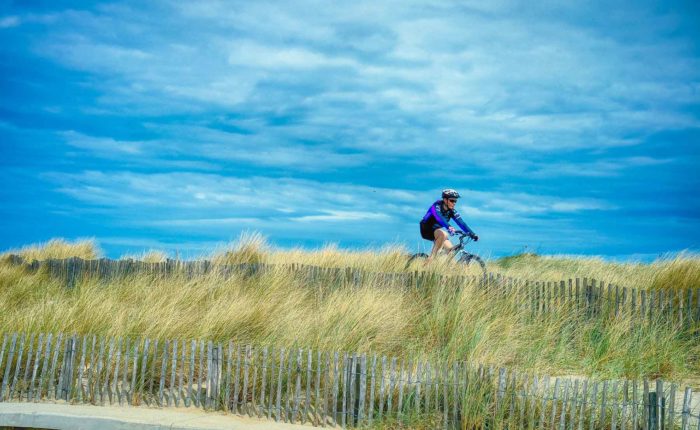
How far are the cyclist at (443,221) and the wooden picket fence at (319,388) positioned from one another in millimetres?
5740

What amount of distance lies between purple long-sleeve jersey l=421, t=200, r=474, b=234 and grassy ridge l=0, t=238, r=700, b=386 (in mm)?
2538

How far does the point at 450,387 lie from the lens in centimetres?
693

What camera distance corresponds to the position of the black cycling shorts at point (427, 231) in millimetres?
14328

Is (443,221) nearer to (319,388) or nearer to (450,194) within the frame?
(450,194)

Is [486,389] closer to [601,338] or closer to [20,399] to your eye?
[601,338]

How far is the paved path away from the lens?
660 centimetres

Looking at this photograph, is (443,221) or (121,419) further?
(443,221)

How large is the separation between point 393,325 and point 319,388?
2408mm

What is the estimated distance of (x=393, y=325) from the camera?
31.7 ft

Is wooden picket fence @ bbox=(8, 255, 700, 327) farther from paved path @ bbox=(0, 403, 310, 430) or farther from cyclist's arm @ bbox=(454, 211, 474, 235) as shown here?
paved path @ bbox=(0, 403, 310, 430)

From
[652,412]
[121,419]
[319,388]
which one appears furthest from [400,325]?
[121,419]

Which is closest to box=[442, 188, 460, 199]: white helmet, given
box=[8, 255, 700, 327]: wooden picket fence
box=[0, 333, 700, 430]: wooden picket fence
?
box=[8, 255, 700, 327]: wooden picket fence

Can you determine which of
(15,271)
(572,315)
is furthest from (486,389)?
(15,271)

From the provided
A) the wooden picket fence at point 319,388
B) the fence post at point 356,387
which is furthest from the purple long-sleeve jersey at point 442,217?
the fence post at point 356,387
